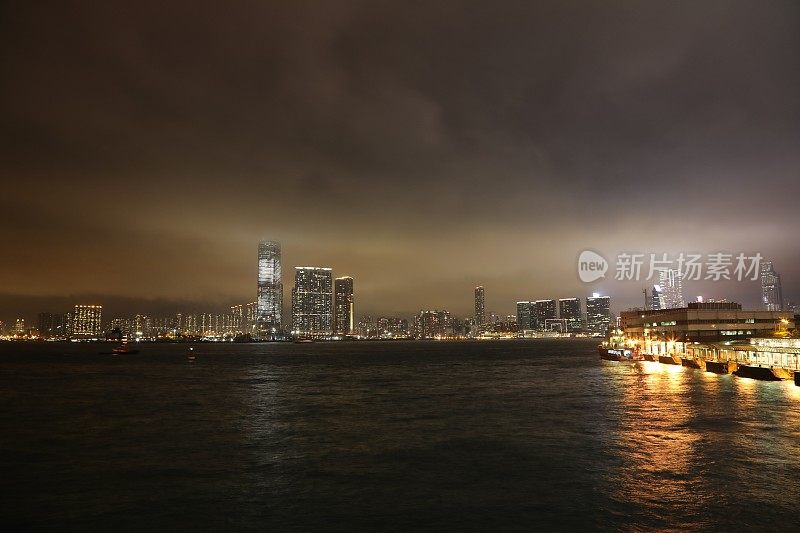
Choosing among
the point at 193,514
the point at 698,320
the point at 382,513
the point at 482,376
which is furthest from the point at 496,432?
the point at 698,320

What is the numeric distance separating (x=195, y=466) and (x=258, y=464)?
11.2 ft

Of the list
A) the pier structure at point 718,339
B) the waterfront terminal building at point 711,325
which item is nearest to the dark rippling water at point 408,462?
the pier structure at point 718,339

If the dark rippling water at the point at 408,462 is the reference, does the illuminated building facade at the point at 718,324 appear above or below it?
above

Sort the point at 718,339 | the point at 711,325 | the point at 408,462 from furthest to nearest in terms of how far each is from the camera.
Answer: the point at 711,325, the point at 718,339, the point at 408,462

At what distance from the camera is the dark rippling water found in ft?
73.4

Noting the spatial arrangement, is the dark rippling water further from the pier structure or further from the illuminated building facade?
the illuminated building facade

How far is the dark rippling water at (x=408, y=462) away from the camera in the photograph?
22359mm

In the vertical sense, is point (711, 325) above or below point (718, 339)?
above

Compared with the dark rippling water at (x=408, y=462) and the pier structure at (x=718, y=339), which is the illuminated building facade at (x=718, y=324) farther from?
the dark rippling water at (x=408, y=462)

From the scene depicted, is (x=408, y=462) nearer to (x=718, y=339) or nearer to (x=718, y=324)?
(x=718, y=339)

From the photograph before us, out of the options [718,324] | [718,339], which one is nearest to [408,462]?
[718,339]

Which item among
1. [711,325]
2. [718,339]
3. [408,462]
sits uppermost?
[711,325]

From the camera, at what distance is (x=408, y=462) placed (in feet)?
102

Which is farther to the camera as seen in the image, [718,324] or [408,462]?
[718,324]
